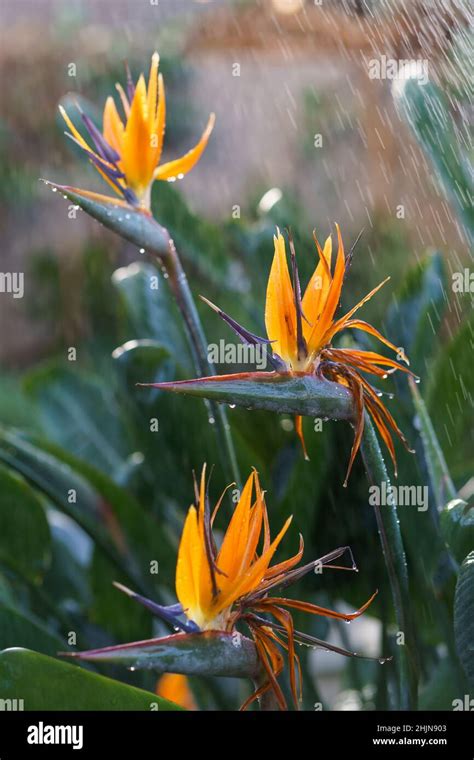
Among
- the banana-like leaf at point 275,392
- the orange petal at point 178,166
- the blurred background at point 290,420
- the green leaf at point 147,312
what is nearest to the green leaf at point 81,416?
the blurred background at point 290,420

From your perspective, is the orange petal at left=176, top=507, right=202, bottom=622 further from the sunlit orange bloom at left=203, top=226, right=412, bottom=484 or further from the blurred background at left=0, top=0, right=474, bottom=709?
the blurred background at left=0, top=0, right=474, bottom=709

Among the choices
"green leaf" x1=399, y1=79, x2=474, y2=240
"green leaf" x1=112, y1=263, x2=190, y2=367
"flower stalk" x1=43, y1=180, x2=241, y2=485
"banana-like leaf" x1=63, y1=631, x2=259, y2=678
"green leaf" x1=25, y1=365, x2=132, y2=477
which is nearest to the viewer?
"banana-like leaf" x1=63, y1=631, x2=259, y2=678

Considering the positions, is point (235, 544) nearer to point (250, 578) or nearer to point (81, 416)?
point (250, 578)

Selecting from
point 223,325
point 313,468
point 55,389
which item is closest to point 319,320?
point 313,468

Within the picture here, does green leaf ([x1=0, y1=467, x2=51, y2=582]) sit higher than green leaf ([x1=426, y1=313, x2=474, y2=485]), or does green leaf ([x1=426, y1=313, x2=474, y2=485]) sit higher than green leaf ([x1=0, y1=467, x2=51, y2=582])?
green leaf ([x1=426, y1=313, x2=474, y2=485])

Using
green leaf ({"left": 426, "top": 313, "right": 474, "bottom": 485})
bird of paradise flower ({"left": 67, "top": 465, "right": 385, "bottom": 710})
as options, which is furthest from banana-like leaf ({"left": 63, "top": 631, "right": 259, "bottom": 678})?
green leaf ({"left": 426, "top": 313, "right": 474, "bottom": 485})

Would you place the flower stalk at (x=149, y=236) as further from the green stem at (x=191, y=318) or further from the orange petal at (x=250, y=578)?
the orange petal at (x=250, y=578)
